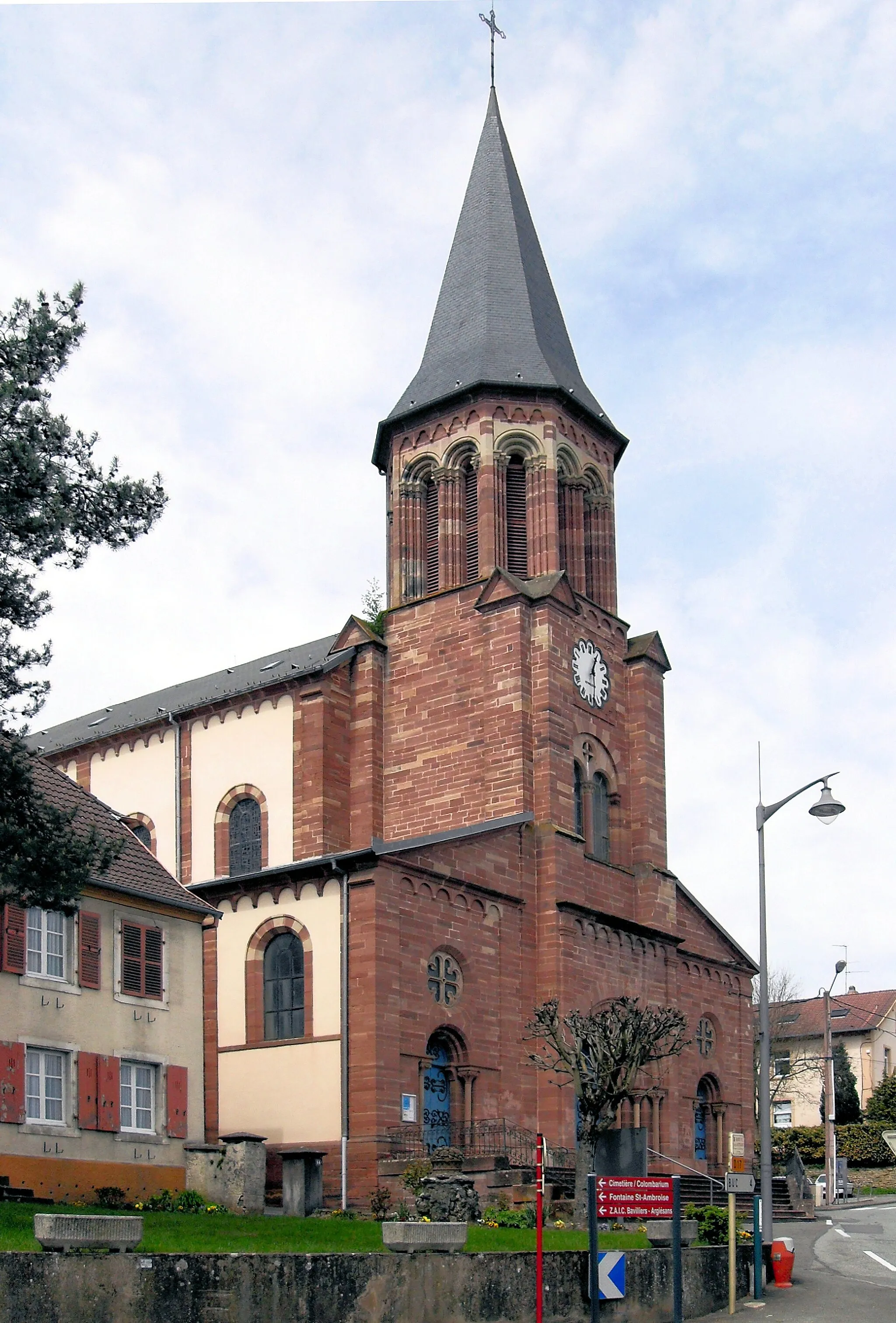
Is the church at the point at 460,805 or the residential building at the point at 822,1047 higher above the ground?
the church at the point at 460,805

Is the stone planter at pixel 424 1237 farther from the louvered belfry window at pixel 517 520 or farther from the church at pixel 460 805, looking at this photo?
the louvered belfry window at pixel 517 520

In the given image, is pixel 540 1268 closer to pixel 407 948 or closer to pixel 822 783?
pixel 822 783

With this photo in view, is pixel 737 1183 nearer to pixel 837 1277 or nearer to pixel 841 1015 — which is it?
pixel 837 1277

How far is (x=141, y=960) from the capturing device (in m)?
29.2

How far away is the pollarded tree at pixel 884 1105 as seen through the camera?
71.6m

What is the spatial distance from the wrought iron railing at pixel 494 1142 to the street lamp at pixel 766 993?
299 inches

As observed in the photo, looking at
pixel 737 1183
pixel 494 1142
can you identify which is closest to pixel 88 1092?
pixel 737 1183

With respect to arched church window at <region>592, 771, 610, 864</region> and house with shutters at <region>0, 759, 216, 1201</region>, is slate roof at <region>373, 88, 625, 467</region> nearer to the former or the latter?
arched church window at <region>592, 771, 610, 864</region>

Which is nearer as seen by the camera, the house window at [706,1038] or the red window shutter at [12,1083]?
the red window shutter at [12,1083]

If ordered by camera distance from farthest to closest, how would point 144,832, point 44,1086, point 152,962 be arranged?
point 144,832, point 152,962, point 44,1086

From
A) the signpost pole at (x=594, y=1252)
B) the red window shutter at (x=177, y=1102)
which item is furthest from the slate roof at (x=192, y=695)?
the signpost pole at (x=594, y=1252)

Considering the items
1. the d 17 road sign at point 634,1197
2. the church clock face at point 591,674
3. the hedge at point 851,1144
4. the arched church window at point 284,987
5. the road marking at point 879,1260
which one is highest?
the church clock face at point 591,674

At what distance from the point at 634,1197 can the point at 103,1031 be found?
11.0 meters

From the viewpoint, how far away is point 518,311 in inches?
1898
